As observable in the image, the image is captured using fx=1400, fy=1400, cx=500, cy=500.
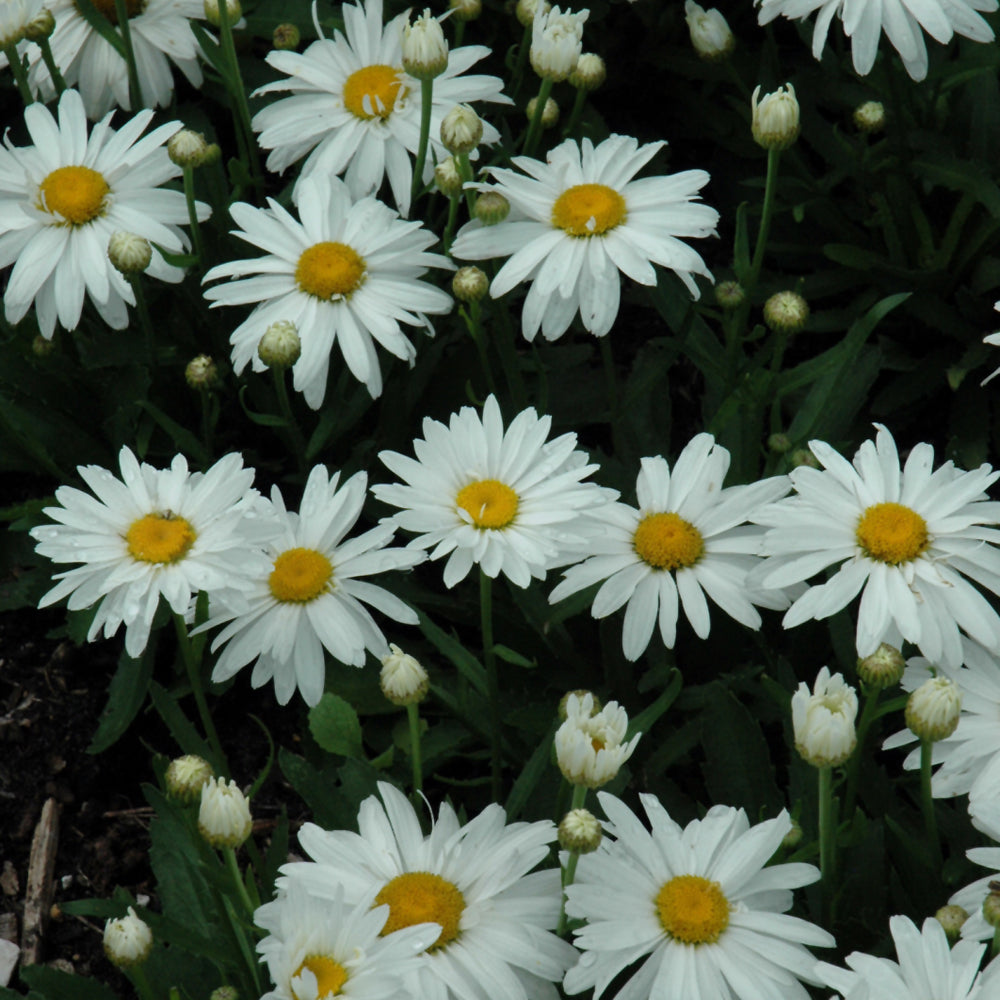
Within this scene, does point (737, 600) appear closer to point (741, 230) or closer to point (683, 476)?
point (683, 476)

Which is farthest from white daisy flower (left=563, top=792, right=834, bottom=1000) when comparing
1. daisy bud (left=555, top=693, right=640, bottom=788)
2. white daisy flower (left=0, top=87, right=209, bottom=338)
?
white daisy flower (left=0, top=87, right=209, bottom=338)

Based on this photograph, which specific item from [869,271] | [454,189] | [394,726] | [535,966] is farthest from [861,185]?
[535,966]

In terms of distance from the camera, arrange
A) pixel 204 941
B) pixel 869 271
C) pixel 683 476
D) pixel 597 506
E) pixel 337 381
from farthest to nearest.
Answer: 1. pixel 869 271
2. pixel 337 381
3. pixel 683 476
4. pixel 597 506
5. pixel 204 941

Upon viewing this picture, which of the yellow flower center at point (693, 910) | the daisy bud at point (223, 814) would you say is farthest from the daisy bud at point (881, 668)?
the daisy bud at point (223, 814)

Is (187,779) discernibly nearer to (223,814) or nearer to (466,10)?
(223,814)

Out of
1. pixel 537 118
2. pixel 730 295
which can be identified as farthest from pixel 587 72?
pixel 730 295

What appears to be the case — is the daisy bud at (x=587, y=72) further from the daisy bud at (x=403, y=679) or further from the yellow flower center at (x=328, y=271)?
the daisy bud at (x=403, y=679)
